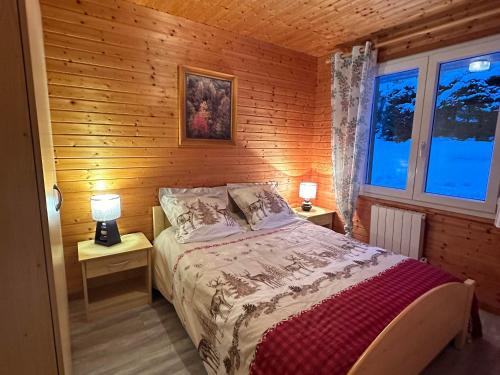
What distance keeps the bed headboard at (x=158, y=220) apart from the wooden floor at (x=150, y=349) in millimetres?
681

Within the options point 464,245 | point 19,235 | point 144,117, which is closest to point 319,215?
point 464,245

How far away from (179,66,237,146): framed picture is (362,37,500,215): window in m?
1.58

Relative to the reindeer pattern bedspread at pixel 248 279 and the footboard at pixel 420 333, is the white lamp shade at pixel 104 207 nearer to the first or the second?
the reindeer pattern bedspread at pixel 248 279

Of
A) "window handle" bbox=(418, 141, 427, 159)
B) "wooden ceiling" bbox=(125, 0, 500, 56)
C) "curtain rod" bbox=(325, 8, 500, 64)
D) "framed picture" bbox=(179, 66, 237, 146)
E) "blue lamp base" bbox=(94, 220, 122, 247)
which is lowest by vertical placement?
"blue lamp base" bbox=(94, 220, 122, 247)

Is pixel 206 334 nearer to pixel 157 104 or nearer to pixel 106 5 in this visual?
pixel 157 104

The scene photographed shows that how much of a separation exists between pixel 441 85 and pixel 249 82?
5.90 feet

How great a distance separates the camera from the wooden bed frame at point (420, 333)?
1.07 m

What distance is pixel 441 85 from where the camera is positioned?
8.13 ft

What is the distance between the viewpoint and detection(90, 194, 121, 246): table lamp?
205 cm

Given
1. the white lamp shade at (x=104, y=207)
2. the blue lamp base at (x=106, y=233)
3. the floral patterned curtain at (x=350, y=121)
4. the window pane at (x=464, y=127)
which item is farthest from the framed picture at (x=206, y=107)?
the window pane at (x=464, y=127)

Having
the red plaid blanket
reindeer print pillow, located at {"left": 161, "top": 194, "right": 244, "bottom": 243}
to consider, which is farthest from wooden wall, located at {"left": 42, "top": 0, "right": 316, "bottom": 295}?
the red plaid blanket

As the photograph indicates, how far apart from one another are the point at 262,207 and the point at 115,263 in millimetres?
1315

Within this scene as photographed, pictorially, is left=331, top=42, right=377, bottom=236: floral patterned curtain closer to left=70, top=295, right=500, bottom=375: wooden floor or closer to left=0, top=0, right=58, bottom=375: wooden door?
left=70, top=295, right=500, bottom=375: wooden floor

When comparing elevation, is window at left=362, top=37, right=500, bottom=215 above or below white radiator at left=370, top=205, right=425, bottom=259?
above
